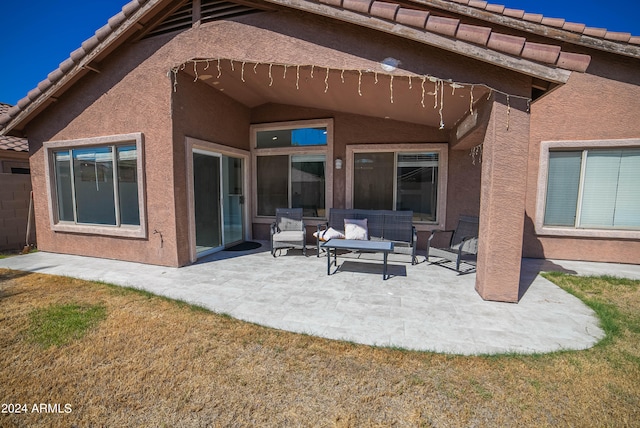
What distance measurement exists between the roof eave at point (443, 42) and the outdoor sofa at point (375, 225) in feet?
11.1

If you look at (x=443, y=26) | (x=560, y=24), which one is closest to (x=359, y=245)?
(x=443, y=26)

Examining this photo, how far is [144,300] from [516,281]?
5.49 metres

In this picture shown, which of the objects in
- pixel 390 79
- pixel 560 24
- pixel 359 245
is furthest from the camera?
pixel 560 24

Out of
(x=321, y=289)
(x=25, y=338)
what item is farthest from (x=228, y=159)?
(x=25, y=338)

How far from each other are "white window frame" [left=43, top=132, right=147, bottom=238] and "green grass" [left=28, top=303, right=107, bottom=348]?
2.28m

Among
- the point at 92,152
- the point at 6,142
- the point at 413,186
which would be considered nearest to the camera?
the point at 92,152

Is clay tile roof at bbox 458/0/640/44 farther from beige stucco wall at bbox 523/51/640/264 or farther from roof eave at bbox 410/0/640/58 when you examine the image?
beige stucco wall at bbox 523/51/640/264

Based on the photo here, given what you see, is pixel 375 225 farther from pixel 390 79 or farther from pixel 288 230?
pixel 390 79

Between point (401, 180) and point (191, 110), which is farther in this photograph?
point (401, 180)

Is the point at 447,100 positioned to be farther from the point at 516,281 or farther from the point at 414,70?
the point at 516,281

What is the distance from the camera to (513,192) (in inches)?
154

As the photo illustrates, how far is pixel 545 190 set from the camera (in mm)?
6457

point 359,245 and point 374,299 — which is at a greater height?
point 359,245

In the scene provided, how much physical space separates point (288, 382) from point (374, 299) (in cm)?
205
